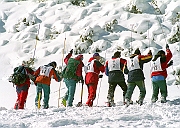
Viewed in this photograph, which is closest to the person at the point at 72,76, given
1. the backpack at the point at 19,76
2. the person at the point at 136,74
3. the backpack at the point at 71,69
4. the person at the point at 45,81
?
the backpack at the point at 71,69

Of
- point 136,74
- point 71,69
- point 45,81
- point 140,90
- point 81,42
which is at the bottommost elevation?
point 140,90

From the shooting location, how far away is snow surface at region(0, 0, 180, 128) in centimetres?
725

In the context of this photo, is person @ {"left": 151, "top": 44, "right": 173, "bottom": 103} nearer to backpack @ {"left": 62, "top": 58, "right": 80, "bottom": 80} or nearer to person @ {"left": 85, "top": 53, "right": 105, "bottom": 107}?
person @ {"left": 85, "top": 53, "right": 105, "bottom": 107}

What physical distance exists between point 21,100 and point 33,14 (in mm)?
10466

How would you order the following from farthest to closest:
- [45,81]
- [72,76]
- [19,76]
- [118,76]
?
[72,76]
[19,76]
[45,81]
[118,76]

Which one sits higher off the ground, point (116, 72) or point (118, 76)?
point (116, 72)

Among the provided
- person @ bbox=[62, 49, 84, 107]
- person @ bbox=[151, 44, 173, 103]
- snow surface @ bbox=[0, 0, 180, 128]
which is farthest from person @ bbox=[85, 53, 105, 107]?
person @ bbox=[151, 44, 173, 103]

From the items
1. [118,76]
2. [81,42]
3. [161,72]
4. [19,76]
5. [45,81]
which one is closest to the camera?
[161,72]

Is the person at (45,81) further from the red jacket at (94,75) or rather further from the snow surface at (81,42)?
the red jacket at (94,75)

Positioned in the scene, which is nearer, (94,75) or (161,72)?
(161,72)

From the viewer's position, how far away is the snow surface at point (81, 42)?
23.8ft

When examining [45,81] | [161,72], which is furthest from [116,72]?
[45,81]

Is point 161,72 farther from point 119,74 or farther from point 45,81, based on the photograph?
point 45,81

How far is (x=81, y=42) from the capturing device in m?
15.1
